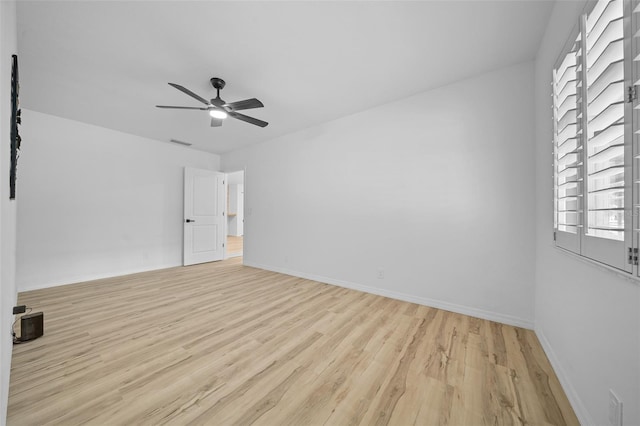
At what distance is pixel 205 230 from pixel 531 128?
5.86 meters

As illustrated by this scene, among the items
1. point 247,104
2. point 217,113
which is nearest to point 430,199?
point 247,104

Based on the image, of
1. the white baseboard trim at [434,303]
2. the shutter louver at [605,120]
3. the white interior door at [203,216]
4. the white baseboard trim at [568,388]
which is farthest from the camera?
the white interior door at [203,216]

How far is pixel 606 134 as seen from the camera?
1.06 m

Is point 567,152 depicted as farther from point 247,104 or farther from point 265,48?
point 247,104

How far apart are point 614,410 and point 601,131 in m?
1.22

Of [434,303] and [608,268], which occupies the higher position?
[608,268]

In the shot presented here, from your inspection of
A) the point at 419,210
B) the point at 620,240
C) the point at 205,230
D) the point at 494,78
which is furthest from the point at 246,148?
the point at 620,240

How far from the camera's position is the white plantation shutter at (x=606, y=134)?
3.11 ft

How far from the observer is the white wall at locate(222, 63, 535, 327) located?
7.85ft

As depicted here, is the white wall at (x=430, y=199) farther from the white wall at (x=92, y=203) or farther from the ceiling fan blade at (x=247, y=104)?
the white wall at (x=92, y=203)

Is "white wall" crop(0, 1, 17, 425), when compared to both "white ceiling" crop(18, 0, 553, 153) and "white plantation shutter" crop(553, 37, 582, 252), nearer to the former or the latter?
"white ceiling" crop(18, 0, 553, 153)

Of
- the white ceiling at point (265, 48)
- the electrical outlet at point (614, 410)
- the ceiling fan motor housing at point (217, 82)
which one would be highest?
the white ceiling at point (265, 48)

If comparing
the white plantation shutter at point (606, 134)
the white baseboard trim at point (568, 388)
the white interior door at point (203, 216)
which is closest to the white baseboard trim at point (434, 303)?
the white baseboard trim at point (568, 388)

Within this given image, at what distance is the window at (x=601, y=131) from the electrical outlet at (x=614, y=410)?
560 millimetres
